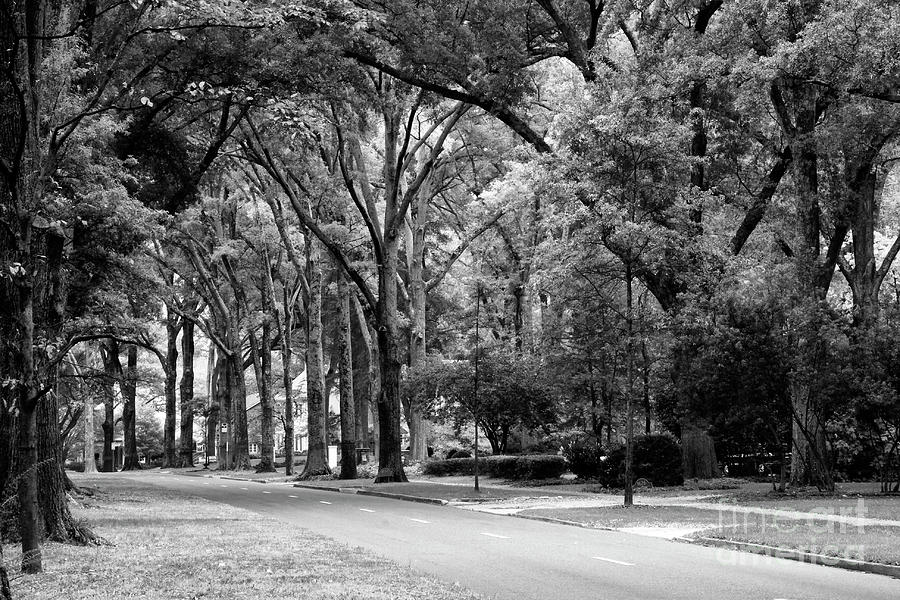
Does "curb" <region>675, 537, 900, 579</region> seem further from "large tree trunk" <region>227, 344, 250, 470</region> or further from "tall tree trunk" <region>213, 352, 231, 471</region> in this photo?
"tall tree trunk" <region>213, 352, 231, 471</region>

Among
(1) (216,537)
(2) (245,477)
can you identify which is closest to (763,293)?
(1) (216,537)

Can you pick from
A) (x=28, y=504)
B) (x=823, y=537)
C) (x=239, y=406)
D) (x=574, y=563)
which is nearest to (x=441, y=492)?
(x=823, y=537)

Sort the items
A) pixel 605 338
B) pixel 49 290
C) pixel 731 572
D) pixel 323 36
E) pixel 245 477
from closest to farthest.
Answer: pixel 731 572 < pixel 49 290 < pixel 323 36 < pixel 605 338 < pixel 245 477

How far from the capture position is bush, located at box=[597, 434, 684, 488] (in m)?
27.2

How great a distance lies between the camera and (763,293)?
77.0ft

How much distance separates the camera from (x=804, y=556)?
1202cm

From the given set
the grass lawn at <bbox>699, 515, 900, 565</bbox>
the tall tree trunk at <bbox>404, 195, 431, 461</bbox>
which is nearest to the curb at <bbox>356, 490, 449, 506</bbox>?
the grass lawn at <bbox>699, 515, 900, 565</bbox>

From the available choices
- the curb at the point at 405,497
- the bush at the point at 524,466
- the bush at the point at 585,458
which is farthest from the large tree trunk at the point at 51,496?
the bush at the point at 524,466

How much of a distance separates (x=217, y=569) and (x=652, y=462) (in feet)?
62.9

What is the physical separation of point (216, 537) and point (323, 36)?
36.2ft

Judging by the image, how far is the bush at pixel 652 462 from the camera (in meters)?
27.2

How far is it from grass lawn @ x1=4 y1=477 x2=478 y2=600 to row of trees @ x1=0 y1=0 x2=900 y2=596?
86 cm

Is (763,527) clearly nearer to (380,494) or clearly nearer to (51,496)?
(51,496)

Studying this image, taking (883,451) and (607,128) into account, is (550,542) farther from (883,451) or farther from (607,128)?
(883,451)
